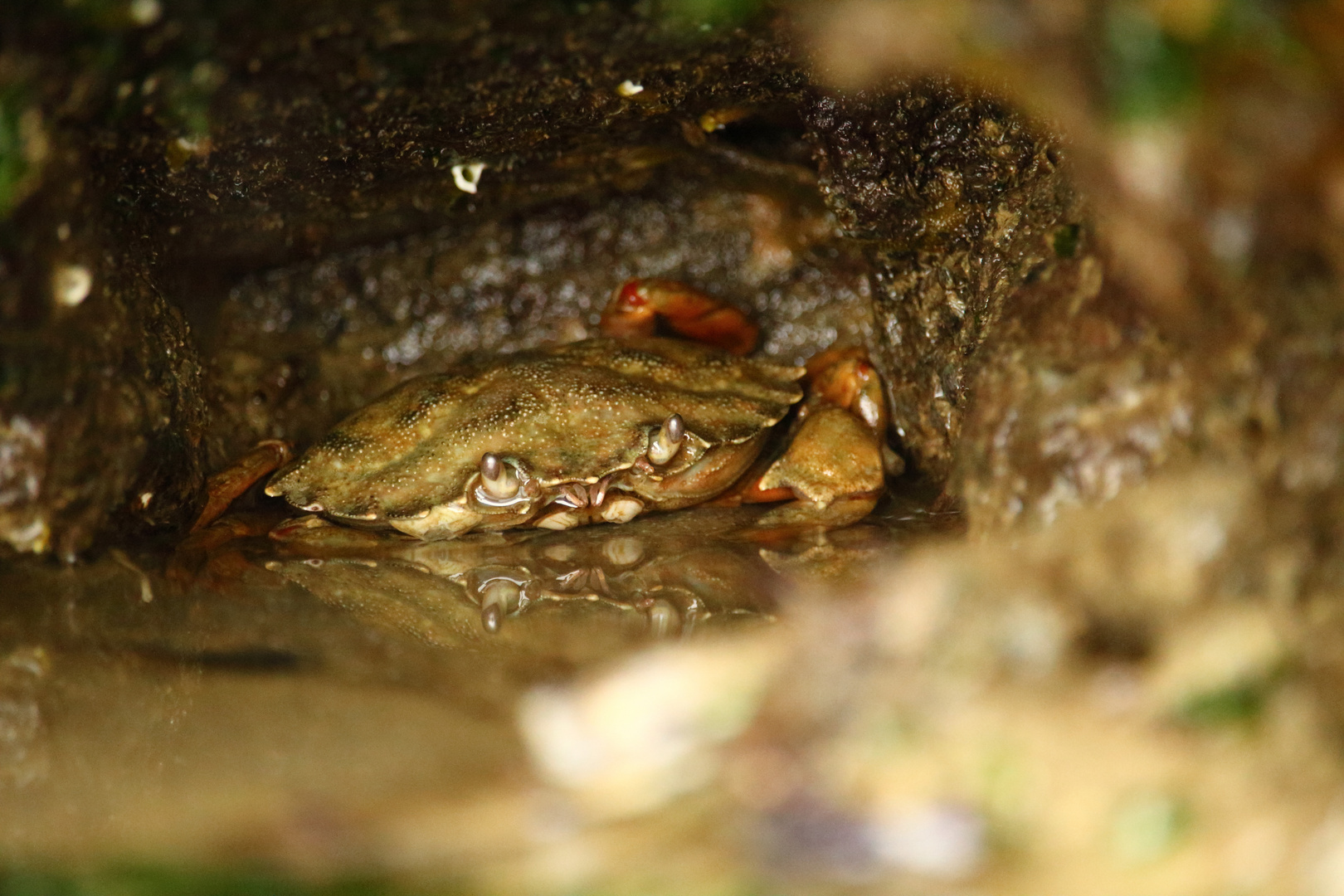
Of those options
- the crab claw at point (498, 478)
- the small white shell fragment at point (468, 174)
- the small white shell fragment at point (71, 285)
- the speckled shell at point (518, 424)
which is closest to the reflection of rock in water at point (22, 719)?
the small white shell fragment at point (71, 285)

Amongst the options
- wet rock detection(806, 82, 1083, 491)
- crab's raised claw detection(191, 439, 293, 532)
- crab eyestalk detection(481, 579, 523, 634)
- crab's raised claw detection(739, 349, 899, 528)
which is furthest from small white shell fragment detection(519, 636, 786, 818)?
crab's raised claw detection(191, 439, 293, 532)

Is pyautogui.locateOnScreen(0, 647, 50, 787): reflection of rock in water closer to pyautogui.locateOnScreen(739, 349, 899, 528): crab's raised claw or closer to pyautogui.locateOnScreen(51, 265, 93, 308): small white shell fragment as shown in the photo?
pyautogui.locateOnScreen(51, 265, 93, 308): small white shell fragment

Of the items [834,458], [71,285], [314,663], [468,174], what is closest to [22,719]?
→ [314,663]

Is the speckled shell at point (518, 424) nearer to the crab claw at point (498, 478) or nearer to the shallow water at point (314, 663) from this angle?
the crab claw at point (498, 478)

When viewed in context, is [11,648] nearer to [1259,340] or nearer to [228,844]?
[228,844]

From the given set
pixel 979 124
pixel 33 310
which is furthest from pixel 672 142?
pixel 33 310

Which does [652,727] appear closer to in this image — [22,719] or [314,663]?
[314,663]
